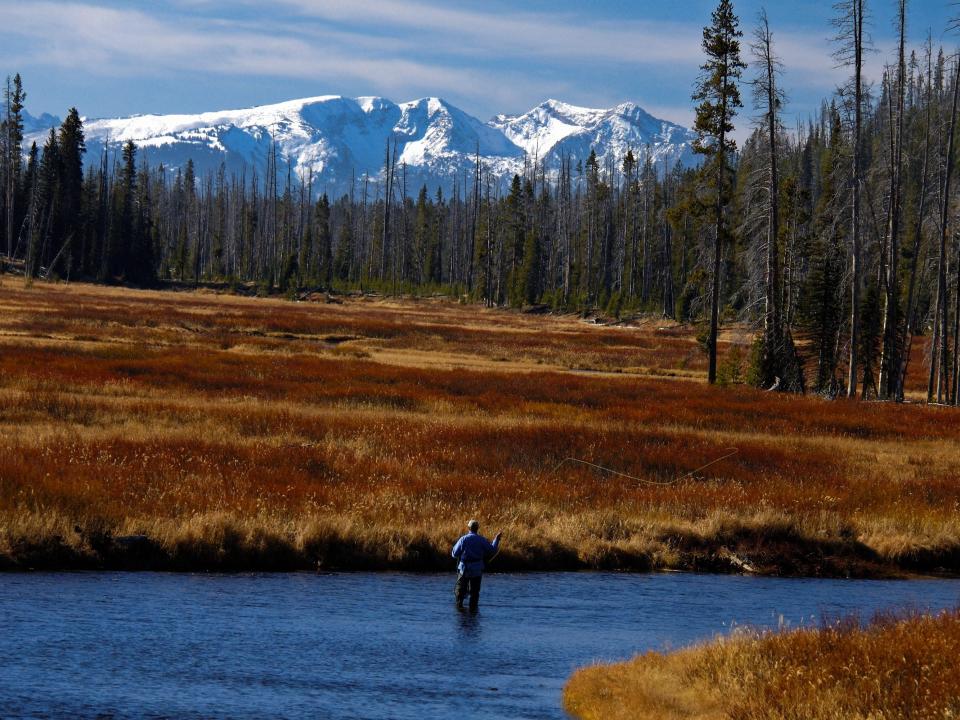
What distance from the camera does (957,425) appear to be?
123 ft

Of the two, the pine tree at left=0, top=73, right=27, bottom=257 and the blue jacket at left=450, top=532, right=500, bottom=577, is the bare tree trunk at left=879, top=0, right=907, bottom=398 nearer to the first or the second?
the blue jacket at left=450, top=532, right=500, bottom=577

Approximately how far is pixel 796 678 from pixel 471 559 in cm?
627

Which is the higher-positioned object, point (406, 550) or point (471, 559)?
point (471, 559)

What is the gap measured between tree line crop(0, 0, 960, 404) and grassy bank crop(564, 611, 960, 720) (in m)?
32.0

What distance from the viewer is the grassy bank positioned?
10.2 meters

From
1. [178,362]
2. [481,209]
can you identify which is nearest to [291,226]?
[481,209]

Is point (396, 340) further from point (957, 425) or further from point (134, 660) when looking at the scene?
point (134, 660)

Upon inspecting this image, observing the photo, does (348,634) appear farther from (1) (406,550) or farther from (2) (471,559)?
(1) (406,550)

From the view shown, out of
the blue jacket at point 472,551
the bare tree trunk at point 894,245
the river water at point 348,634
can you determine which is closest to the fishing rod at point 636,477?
the river water at point 348,634

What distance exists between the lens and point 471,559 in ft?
53.1

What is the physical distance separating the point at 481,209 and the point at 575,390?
127 m

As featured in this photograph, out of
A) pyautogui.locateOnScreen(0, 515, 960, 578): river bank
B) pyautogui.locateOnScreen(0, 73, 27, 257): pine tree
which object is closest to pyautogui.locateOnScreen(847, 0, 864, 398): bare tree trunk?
pyautogui.locateOnScreen(0, 515, 960, 578): river bank

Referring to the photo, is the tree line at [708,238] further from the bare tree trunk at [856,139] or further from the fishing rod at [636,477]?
the fishing rod at [636,477]

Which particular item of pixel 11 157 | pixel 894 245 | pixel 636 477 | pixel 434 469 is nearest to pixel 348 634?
pixel 434 469
